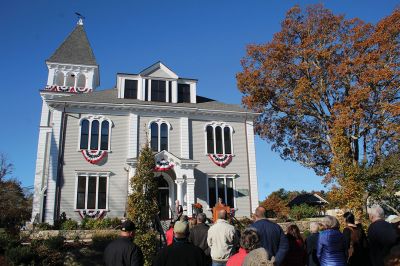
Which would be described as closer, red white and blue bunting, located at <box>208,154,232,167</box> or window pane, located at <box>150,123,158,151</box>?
window pane, located at <box>150,123,158,151</box>

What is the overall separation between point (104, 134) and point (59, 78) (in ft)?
43.6

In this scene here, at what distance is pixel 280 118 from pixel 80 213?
53.1 feet

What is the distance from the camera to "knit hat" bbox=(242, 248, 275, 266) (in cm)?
428

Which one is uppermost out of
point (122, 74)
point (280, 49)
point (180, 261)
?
point (280, 49)

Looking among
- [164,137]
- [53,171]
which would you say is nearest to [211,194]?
[164,137]

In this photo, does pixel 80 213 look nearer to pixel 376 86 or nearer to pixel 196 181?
pixel 196 181

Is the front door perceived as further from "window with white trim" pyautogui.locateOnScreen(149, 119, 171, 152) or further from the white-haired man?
the white-haired man

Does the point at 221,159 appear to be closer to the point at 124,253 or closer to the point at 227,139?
the point at 227,139

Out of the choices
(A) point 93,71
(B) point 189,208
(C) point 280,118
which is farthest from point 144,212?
(A) point 93,71

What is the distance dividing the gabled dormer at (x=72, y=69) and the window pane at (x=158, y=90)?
933 cm

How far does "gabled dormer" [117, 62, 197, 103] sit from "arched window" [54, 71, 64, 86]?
395 inches

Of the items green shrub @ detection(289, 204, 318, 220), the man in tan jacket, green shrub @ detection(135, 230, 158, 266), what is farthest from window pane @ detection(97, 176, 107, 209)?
the man in tan jacket

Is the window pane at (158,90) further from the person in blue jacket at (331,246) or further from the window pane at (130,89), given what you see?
the person in blue jacket at (331,246)

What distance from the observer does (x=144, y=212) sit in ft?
40.4
